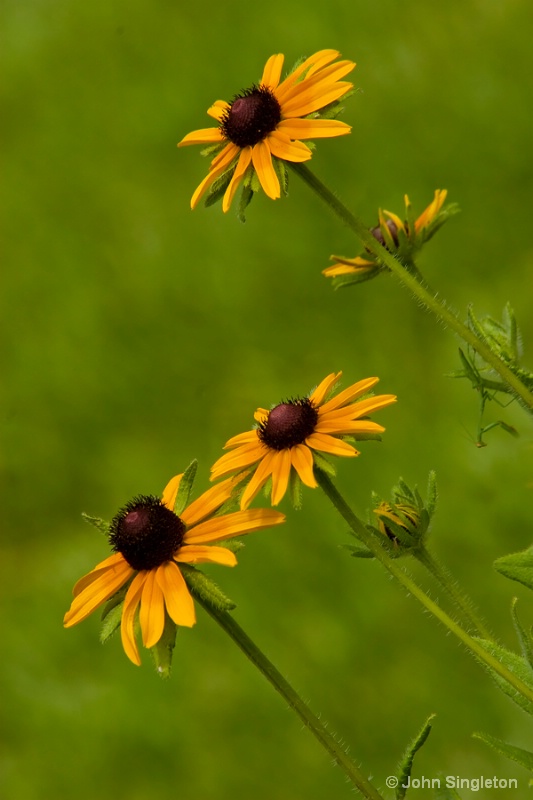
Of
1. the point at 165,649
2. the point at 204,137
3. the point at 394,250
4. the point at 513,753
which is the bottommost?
the point at 513,753

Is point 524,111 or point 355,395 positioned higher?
point 524,111

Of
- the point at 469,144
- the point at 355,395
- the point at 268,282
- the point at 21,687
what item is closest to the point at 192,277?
the point at 268,282

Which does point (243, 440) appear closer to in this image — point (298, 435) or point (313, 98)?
point (298, 435)

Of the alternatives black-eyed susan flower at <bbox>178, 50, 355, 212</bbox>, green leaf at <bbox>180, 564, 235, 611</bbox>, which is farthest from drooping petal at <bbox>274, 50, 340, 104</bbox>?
green leaf at <bbox>180, 564, 235, 611</bbox>

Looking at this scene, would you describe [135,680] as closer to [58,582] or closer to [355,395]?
[58,582]

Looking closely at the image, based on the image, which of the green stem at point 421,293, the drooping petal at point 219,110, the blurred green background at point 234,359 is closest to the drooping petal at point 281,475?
the green stem at point 421,293

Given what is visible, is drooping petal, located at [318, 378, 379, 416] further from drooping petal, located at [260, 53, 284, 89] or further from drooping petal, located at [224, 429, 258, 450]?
drooping petal, located at [260, 53, 284, 89]

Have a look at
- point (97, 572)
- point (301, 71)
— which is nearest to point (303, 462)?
point (97, 572)
